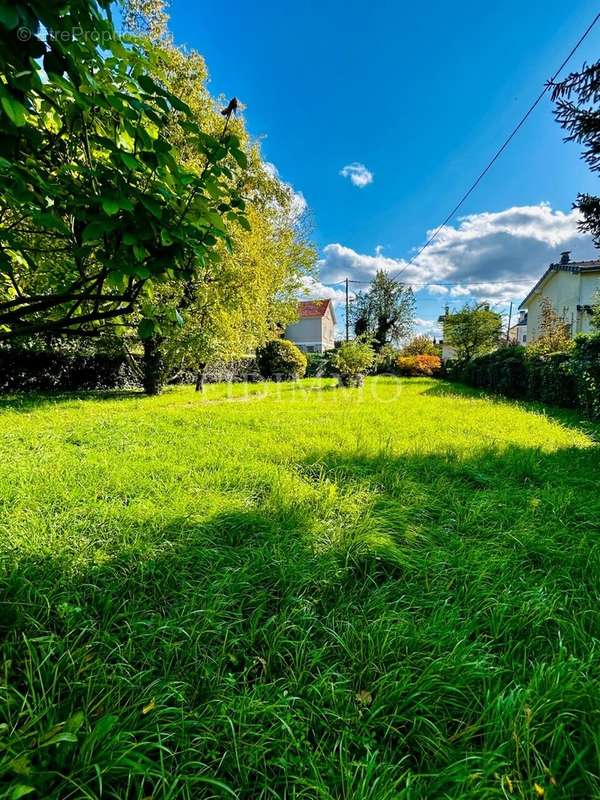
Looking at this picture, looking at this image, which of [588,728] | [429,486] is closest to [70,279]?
[588,728]

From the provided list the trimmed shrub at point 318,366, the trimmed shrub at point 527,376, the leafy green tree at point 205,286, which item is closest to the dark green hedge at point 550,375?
the trimmed shrub at point 527,376

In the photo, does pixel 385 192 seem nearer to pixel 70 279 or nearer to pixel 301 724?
pixel 70 279

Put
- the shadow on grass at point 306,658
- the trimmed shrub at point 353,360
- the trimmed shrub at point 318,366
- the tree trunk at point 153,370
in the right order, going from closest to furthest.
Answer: the shadow on grass at point 306,658 → the tree trunk at point 153,370 → the trimmed shrub at point 353,360 → the trimmed shrub at point 318,366

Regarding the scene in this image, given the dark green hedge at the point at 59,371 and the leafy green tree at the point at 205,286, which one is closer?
the leafy green tree at the point at 205,286

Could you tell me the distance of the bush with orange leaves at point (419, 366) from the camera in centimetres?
2102

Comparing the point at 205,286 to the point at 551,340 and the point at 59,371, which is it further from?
the point at 551,340

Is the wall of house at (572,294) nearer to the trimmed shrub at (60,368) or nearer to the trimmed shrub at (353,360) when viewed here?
the trimmed shrub at (353,360)

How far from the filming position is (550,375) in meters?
8.70

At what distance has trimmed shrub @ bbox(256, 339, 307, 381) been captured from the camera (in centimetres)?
1802

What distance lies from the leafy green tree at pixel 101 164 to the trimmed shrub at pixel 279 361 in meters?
16.3

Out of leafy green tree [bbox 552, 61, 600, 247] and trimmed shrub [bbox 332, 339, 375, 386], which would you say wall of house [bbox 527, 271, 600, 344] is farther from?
leafy green tree [bbox 552, 61, 600, 247]

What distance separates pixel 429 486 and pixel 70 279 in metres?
3.35

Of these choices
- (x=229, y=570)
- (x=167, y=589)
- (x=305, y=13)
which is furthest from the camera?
(x=305, y=13)

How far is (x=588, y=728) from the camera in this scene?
1.13 meters
